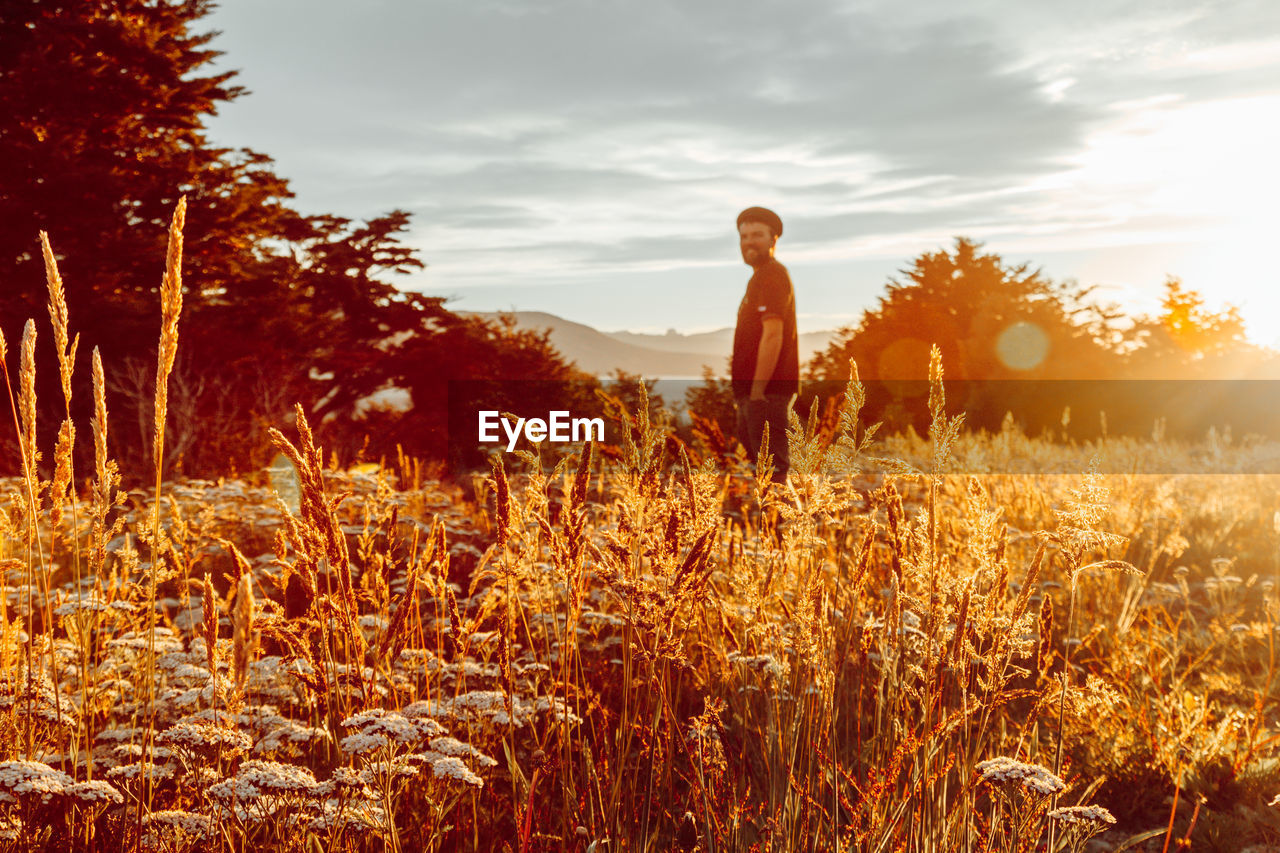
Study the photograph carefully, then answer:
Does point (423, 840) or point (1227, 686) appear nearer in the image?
point (423, 840)

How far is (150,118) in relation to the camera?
53.5ft

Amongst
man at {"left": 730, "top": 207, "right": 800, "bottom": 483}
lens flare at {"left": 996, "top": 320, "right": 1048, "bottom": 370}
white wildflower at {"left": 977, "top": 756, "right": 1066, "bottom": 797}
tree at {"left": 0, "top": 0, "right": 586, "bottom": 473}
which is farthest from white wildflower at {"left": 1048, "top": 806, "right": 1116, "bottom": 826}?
lens flare at {"left": 996, "top": 320, "right": 1048, "bottom": 370}

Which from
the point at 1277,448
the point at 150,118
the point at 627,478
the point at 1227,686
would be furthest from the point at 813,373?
the point at 627,478

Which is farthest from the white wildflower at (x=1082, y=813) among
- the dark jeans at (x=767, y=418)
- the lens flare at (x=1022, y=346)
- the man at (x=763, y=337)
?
the lens flare at (x=1022, y=346)

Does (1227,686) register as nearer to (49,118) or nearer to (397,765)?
(397,765)

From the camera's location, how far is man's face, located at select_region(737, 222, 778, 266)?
5.76m

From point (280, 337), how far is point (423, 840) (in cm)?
1663

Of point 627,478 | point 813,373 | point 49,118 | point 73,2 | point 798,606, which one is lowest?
point 798,606

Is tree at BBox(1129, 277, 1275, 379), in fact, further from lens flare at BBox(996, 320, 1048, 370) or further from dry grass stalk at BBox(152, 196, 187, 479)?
dry grass stalk at BBox(152, 196, 187, 479)

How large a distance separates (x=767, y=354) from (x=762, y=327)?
26 centimetres

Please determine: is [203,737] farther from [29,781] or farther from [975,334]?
[975,334]

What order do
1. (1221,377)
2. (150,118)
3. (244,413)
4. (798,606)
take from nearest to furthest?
(798,606)
(244,413)
(150,118)
(1221,377)

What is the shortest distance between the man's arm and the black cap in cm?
70

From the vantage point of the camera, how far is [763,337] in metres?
5.62
